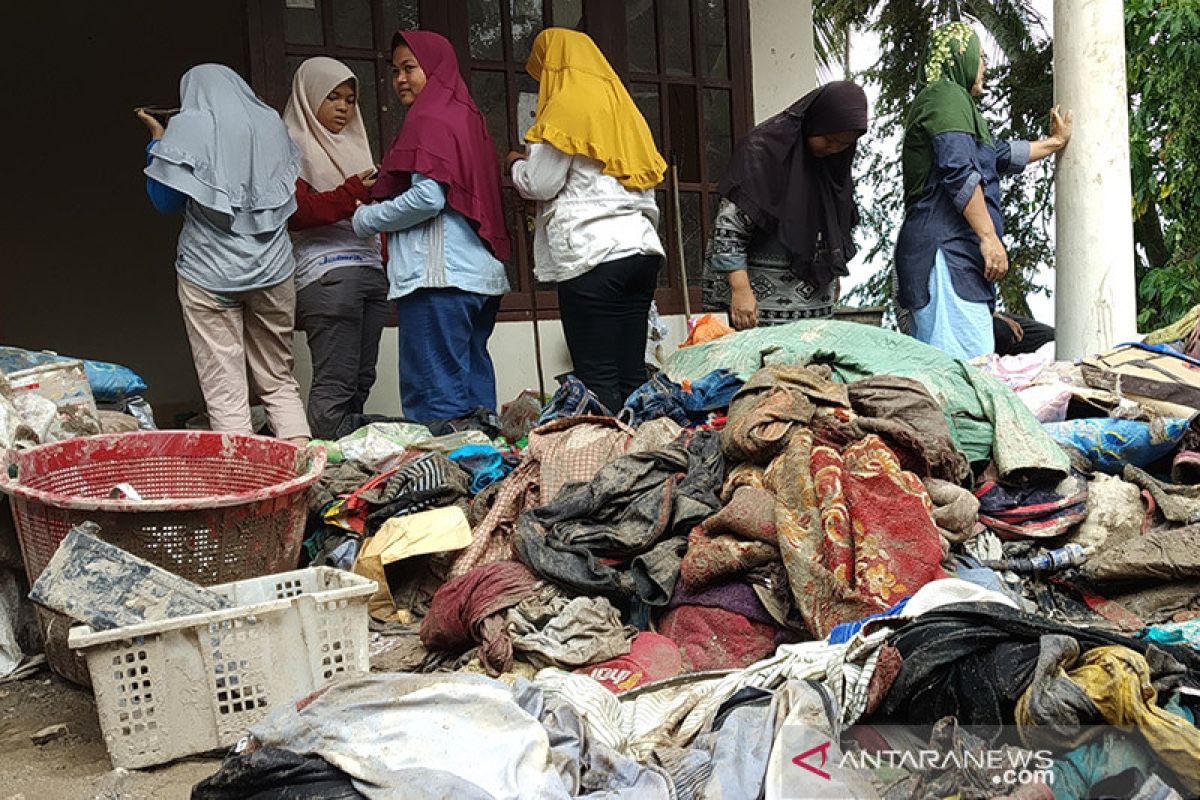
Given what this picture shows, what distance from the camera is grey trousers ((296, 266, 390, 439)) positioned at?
4.88m

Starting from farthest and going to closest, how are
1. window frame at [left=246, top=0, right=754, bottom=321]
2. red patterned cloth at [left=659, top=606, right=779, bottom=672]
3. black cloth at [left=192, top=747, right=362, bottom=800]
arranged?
window frame at [left=246, top=0, right=754, bottom=321], red patterned cloth at [left=659, top=606, right=779, bottom=672], black cloth at [left=192, top=747, right=362, bottom=800]

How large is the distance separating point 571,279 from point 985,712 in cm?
269

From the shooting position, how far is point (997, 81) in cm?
1227

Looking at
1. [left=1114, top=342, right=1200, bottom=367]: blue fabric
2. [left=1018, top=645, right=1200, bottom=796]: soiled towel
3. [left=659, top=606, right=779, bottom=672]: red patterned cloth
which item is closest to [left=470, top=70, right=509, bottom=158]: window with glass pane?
[left=1114, top=342, right=1200, bottom=367]: blue fabric

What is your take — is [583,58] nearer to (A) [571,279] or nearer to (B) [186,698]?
(A) [571,279]

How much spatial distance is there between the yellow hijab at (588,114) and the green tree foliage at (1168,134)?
485 centimetres

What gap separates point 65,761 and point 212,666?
443 millimetres

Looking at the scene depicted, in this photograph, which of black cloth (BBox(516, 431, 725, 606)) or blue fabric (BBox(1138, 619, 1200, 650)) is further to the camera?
black cloth (BBox(516, 431, 725, 606))

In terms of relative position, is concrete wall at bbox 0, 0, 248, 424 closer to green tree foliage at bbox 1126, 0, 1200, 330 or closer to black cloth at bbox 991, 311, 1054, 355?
black cloth at bbox 991, 311, 1054, 355

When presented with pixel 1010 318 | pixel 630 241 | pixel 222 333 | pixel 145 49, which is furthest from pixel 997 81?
pixel 222 333

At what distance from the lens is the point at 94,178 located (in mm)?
8570

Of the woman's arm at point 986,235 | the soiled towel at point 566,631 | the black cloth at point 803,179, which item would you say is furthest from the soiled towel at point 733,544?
the woman's arm at point 986,235

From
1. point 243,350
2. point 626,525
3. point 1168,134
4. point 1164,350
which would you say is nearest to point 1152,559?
point 626,525

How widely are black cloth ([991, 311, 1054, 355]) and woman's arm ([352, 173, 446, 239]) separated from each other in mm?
3118
